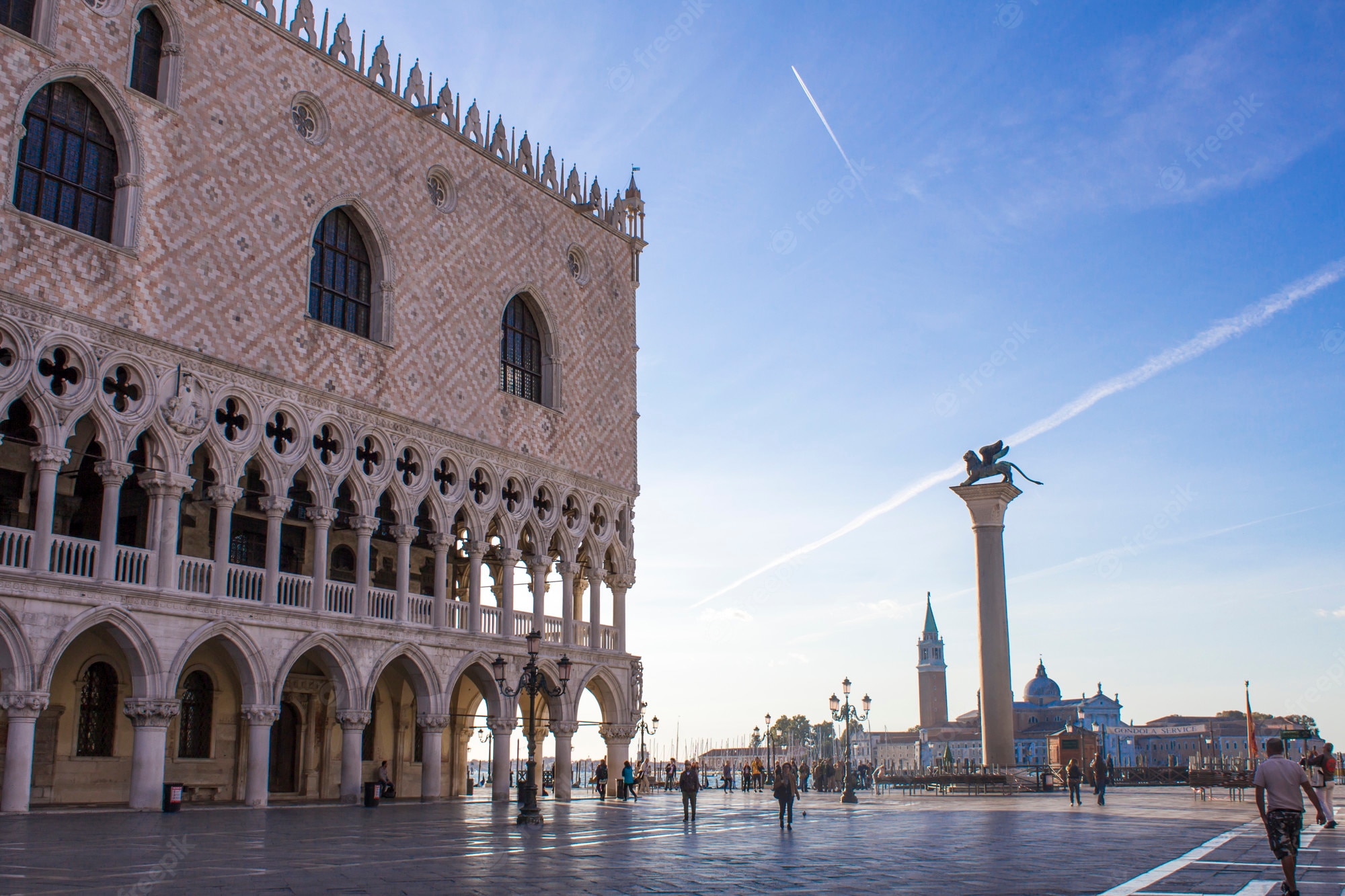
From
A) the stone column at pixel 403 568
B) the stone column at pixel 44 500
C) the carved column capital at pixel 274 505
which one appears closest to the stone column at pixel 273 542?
the carved column capital at pixel 274 505

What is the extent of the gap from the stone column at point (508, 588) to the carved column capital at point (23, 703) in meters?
10.3

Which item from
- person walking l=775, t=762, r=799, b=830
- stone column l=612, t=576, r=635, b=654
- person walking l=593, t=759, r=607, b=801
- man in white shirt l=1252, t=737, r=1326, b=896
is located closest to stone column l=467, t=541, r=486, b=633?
stone column l=612, t=576, r=635, b=654

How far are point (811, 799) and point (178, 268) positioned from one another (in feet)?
64.4

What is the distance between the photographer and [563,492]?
28.2 m

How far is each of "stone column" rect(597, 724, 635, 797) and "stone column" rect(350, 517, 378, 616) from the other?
8576 millimetres

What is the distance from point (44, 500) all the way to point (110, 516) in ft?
3.41

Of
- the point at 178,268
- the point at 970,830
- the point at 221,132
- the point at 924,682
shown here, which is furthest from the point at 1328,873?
the point at 924,682

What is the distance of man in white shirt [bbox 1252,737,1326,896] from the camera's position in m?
8.14

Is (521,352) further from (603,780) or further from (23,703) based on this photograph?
(23,703)

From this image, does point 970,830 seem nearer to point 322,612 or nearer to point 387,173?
point 322,612


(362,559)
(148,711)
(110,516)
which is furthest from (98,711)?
(362,559)

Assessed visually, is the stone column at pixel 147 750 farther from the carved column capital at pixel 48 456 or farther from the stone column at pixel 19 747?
the carved column capital at pixel 48 456

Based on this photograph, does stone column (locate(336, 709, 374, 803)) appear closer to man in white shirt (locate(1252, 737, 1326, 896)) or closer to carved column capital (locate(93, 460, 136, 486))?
carved column capital (locate(93, 460, 136, 486))

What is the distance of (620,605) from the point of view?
29.9 meters
